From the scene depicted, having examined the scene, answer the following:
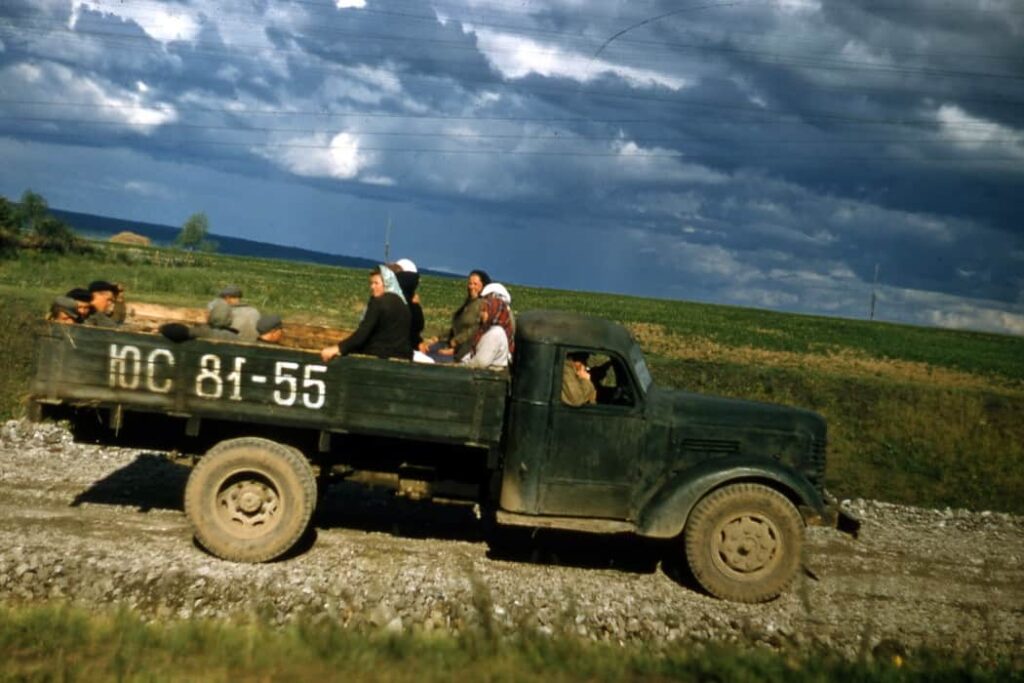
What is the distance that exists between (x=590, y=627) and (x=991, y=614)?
3.68m

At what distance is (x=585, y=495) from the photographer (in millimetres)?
7730

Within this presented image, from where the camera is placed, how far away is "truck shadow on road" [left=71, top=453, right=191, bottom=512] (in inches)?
345

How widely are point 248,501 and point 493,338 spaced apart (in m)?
2.47

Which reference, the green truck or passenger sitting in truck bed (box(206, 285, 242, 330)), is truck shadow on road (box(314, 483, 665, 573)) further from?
passenger sitting in truck bed (box(206, 285, 242, 330))

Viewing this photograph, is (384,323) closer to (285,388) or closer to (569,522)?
(285,388)

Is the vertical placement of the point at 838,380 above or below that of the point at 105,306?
above

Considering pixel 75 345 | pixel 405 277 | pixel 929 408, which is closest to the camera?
pixel 75 345

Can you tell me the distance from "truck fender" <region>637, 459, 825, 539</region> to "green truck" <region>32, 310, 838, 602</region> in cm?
1

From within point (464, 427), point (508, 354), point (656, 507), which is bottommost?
point (656, 507)

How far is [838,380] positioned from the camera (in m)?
25.4

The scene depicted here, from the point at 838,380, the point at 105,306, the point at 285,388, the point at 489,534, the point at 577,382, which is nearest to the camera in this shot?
the point at 285,388

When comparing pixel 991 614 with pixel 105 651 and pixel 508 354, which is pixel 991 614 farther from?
pixel 105 651

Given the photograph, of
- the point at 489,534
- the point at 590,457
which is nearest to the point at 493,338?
the point at 590,457

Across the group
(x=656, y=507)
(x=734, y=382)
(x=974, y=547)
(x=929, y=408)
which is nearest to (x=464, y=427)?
(x=656, y=507)
